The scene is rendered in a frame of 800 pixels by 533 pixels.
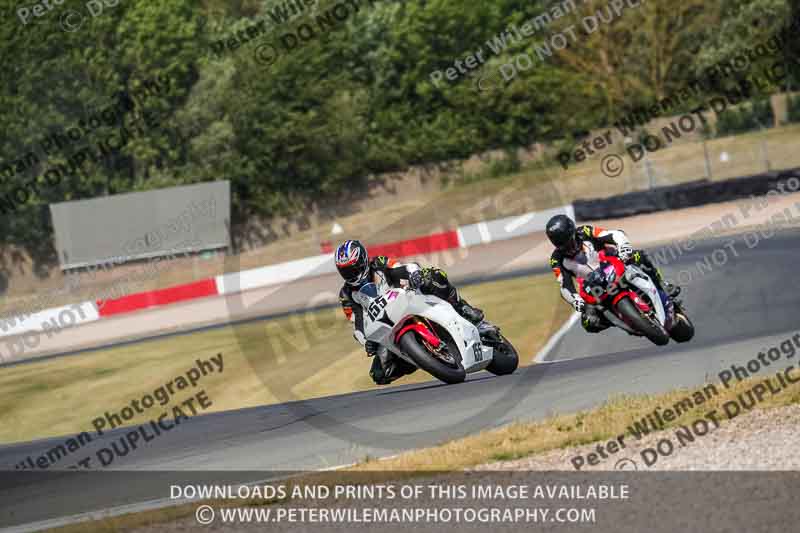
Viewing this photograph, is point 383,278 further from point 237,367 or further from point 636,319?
point 237,367

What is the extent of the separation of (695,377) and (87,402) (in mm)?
13055

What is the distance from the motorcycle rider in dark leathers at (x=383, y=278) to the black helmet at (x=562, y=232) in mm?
1209

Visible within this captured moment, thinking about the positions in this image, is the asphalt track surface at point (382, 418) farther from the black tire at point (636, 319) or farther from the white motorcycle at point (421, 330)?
the white motorcycle at point (421, 330)

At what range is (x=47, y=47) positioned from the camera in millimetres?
58156

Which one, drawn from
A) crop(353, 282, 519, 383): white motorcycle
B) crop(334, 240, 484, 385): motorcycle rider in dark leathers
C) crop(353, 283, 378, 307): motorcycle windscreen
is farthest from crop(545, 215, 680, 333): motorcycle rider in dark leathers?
crop(353, 283, 378, 307): motorcycle windscreen

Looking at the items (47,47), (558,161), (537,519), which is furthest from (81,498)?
(47,47)

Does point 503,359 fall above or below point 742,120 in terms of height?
above

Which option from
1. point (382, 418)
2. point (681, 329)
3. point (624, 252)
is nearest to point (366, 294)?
point (382, 418)

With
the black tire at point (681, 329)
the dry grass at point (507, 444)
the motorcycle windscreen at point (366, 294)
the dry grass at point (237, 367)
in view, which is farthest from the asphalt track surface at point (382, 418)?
the dry grass at point (237, 367)

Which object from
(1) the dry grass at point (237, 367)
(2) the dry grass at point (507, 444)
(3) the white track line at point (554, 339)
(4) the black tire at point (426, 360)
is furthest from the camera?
(1) the dry grass at point (237, 367)

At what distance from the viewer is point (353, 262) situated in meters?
11.5

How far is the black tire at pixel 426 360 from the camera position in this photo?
11.2 m

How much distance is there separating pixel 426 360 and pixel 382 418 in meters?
1.94

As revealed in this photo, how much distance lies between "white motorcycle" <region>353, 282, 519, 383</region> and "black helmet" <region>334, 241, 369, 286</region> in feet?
0.45
